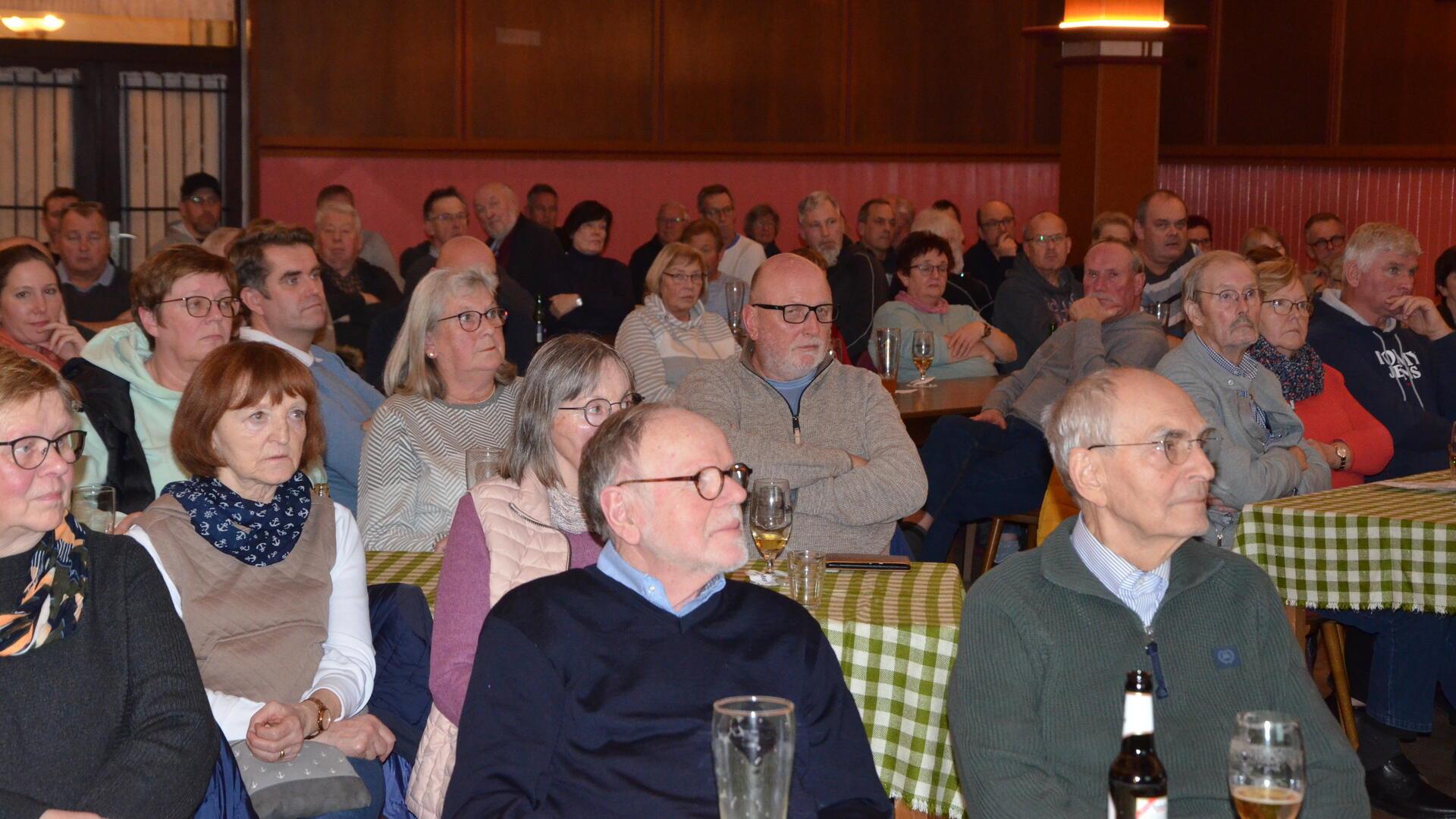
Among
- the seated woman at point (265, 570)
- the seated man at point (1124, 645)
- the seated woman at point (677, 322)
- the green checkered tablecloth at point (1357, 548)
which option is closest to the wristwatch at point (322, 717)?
the seated woman at point (265, 570)

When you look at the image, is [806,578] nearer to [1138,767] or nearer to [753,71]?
[1138,767]

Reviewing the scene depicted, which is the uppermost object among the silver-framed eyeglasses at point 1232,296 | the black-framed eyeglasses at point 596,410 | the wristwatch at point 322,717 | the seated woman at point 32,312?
the silver-framed eyeglasses at point 1232,296

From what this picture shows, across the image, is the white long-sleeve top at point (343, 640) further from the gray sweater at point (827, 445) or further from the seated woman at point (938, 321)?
the seated woman at point (938, 321)

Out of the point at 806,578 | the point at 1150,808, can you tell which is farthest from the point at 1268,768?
the point at 806,578

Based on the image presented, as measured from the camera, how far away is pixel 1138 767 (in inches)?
72.4

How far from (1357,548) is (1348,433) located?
3.69 feet

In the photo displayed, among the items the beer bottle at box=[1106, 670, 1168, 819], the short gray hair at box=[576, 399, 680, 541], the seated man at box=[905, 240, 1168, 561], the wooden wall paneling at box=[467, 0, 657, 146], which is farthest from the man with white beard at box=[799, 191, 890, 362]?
the beer bottle at box=[1106, 670, 1168, 819]

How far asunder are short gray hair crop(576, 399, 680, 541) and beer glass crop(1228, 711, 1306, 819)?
948mm

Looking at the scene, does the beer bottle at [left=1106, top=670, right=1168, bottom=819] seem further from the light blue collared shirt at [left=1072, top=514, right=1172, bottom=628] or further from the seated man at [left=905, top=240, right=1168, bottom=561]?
the seated man at [left=905, top=240, right=1168, bottom=561]

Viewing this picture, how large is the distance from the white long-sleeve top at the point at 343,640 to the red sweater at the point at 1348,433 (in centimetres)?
311

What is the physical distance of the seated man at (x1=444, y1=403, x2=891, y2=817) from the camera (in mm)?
2105

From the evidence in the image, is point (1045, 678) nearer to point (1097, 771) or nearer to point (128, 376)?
point (1097, 771)

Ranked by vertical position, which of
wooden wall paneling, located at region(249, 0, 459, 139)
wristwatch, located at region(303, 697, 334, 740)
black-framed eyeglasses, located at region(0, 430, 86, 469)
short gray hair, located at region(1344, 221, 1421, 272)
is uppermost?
wooden wall paneling, located at region(249, 0, 459, 139)

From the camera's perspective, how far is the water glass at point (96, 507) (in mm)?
3018
